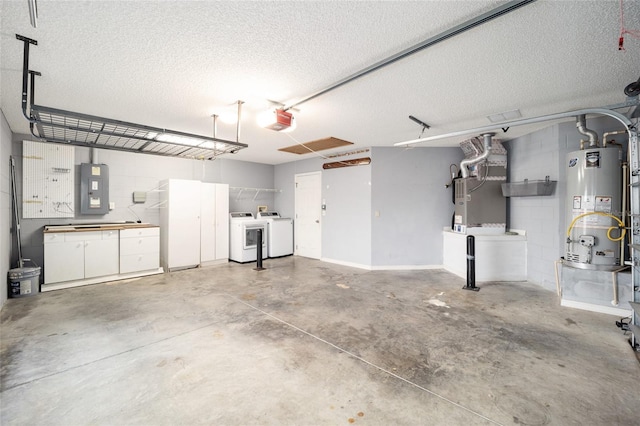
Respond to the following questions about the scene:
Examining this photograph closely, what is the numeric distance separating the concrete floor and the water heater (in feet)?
2.46

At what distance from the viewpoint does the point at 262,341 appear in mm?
2578

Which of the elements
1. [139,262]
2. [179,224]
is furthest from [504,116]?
[139,262]

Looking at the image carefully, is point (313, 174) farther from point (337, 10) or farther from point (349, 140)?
point (337, 10)

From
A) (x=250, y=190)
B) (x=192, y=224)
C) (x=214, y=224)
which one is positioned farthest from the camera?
(x=250, y=190)

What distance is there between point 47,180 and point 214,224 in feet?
9.11

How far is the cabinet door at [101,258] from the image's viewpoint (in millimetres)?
4367

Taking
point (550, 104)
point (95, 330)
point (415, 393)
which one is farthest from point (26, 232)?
point (550, 104)

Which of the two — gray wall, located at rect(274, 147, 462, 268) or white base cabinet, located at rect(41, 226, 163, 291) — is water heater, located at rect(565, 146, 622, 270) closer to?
gray wall, located at rect(274, 147, 462, 268)

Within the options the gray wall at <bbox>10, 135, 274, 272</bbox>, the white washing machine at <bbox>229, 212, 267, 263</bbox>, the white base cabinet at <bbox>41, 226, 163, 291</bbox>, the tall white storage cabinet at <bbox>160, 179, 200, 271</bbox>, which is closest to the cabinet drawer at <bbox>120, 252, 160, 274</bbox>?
the white base cabinet at <bbox>41, 226, 163, 291</bbox>

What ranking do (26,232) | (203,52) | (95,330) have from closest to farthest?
(203,52), (95,330), (26,232)

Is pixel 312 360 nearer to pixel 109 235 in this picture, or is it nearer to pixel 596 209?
pixel 596 209

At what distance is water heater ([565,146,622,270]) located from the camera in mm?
3258

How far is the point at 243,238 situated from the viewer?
6.07 metres

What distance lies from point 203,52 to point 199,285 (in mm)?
3536
